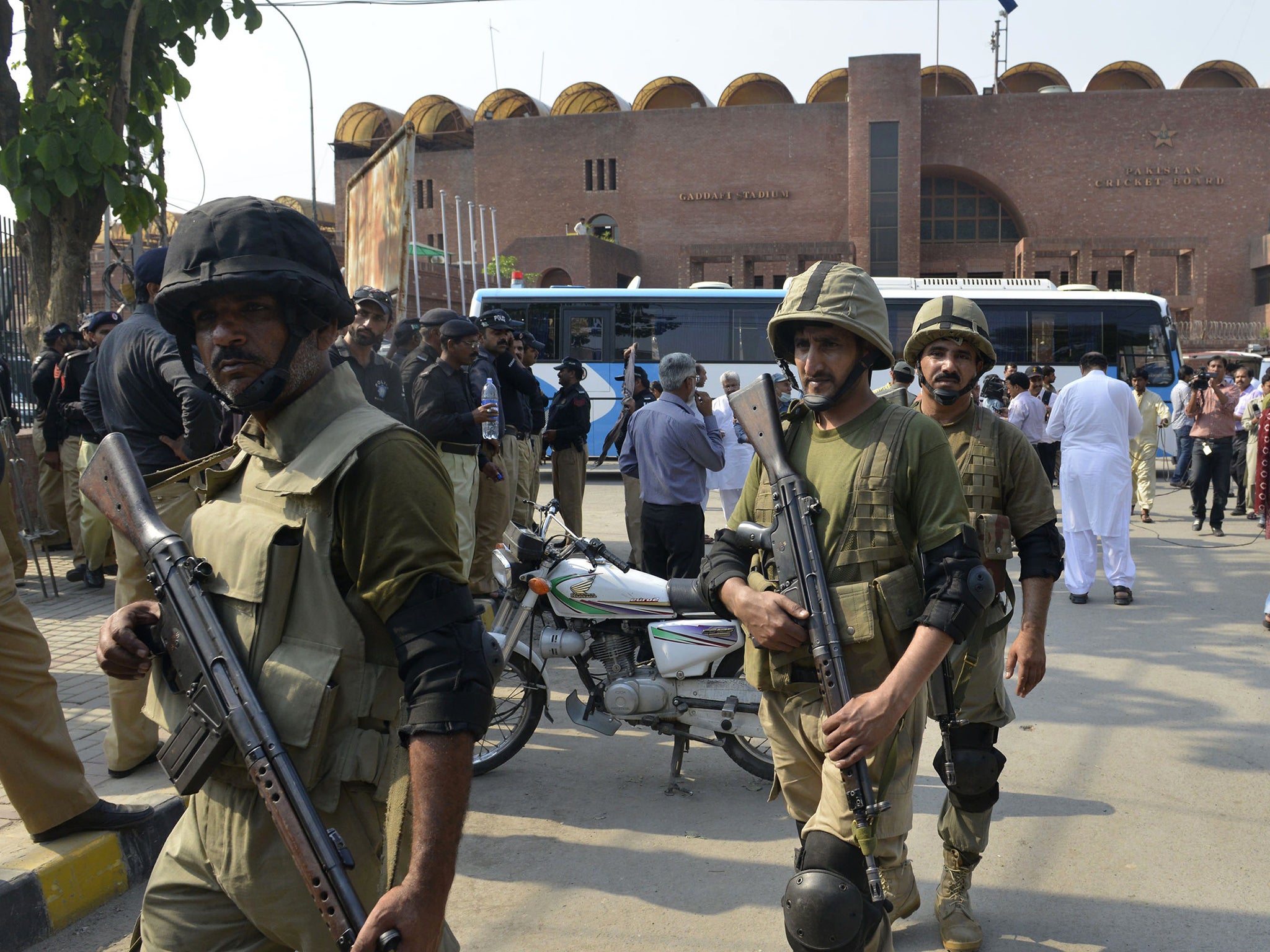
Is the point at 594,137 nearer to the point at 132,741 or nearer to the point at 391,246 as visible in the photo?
the point at 391,246

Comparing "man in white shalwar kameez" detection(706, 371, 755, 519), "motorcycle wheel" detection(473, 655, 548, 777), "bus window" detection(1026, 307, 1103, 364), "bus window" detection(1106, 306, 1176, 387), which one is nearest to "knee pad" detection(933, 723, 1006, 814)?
"motorcycle wheel" detection(473, 655, 548, 777)

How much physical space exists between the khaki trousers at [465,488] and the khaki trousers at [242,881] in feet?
15.1

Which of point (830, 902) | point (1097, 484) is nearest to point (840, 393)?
point (830, 902)

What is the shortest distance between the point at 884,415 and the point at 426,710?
4.72 ft

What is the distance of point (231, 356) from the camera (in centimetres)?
166

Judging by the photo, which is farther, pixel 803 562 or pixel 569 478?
pixel 569 478

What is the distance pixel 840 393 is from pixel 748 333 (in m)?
16.5

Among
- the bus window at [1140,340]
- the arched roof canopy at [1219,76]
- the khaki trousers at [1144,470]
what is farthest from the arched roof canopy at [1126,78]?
the khaki trousers at [1144,470]

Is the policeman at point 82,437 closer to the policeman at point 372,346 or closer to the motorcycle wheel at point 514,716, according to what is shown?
the policeman at point 372,346

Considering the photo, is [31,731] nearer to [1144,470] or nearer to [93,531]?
[93,531]

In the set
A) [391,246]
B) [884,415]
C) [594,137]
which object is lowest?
[884,415]

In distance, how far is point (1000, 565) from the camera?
11.2 feet

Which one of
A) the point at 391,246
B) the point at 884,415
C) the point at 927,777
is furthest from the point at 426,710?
the point at 391,246

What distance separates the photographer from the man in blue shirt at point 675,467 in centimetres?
634
